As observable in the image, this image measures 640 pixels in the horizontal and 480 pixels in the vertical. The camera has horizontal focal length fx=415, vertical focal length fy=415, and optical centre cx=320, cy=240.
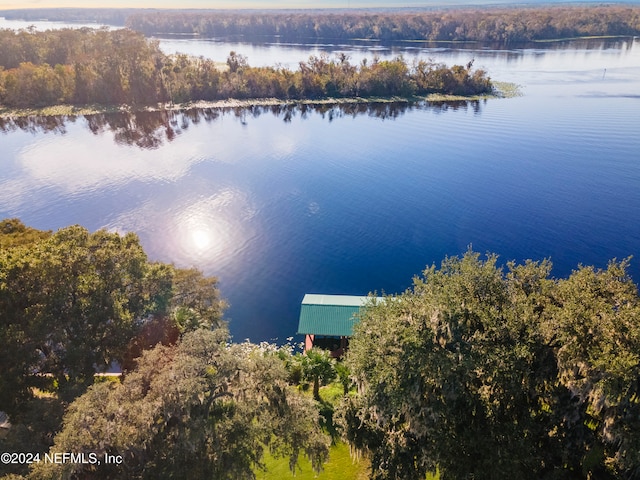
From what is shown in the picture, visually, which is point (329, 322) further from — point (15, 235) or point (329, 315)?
point (15, 235)

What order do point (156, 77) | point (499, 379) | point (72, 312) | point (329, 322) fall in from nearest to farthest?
point (499, 379)
point (72, 312)
point (329, 322)
point (156, 77)

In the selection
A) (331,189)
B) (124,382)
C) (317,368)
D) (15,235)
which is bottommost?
(331,189)

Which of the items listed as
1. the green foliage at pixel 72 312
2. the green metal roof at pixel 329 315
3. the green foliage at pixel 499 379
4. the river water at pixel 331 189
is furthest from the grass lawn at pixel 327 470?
the river water at pixel 331 189

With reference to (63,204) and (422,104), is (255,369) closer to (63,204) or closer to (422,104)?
(63,204)

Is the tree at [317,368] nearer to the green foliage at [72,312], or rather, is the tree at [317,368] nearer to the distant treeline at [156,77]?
the green foliage at [72,312]

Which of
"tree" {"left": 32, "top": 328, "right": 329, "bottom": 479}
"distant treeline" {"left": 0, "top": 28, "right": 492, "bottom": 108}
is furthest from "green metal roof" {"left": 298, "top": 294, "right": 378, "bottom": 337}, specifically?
"distant treeline" {"left": 0, "top": 28, "right": 492, "bottom": 108}

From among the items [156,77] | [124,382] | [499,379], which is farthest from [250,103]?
[499,379]
